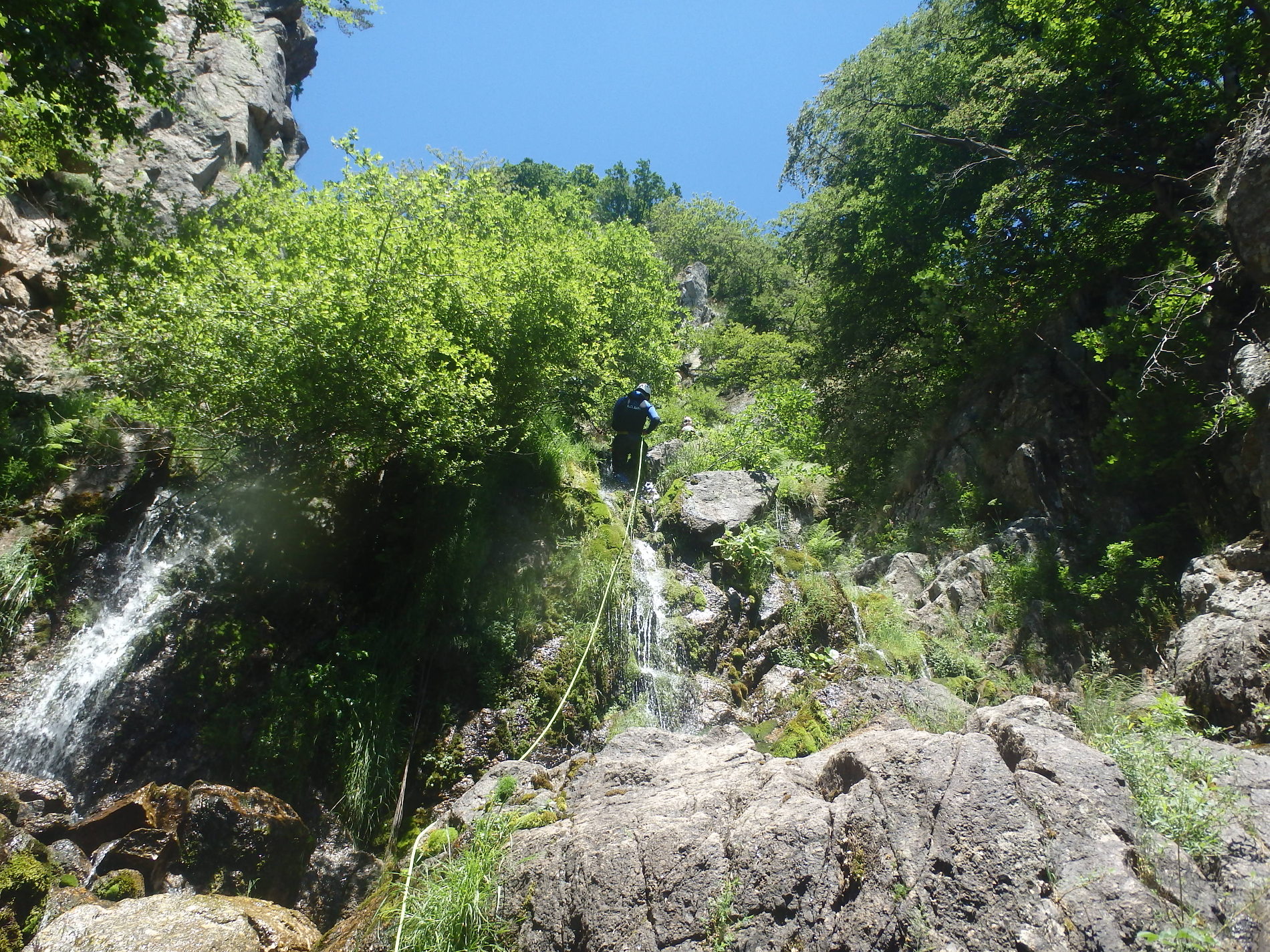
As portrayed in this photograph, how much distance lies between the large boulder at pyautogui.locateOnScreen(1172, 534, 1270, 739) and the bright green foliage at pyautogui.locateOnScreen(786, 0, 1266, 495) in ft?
10.4

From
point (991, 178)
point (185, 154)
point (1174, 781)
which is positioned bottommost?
point (1174, 781)

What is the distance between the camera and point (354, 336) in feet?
24.0

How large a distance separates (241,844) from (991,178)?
16.0 metres

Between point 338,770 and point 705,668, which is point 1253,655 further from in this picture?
point 338,770

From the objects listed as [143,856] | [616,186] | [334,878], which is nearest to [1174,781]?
[334,878]

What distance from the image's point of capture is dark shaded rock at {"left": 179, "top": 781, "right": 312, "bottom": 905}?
602 cm

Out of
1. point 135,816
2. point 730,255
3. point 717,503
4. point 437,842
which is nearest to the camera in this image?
point 437,842

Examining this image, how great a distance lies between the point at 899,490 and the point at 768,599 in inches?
193

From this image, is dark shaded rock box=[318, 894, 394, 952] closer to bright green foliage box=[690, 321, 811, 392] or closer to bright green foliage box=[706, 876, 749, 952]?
bright green foliage box=[706, 876, 749, 952]

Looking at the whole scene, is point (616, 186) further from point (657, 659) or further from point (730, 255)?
point (657, 659)

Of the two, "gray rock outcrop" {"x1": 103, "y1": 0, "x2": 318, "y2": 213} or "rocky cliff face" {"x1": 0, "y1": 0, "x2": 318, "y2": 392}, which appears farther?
"gray rock outcrop" {"x1": 103, "y1": 0, "x2": 318, "y2": 213}

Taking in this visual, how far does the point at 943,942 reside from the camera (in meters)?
2.97

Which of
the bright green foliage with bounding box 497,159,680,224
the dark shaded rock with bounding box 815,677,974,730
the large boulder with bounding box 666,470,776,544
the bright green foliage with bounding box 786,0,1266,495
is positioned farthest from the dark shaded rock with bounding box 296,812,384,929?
the bright green foliage with bounding box 497,159,680,224

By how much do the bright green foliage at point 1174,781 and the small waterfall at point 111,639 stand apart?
877cm
